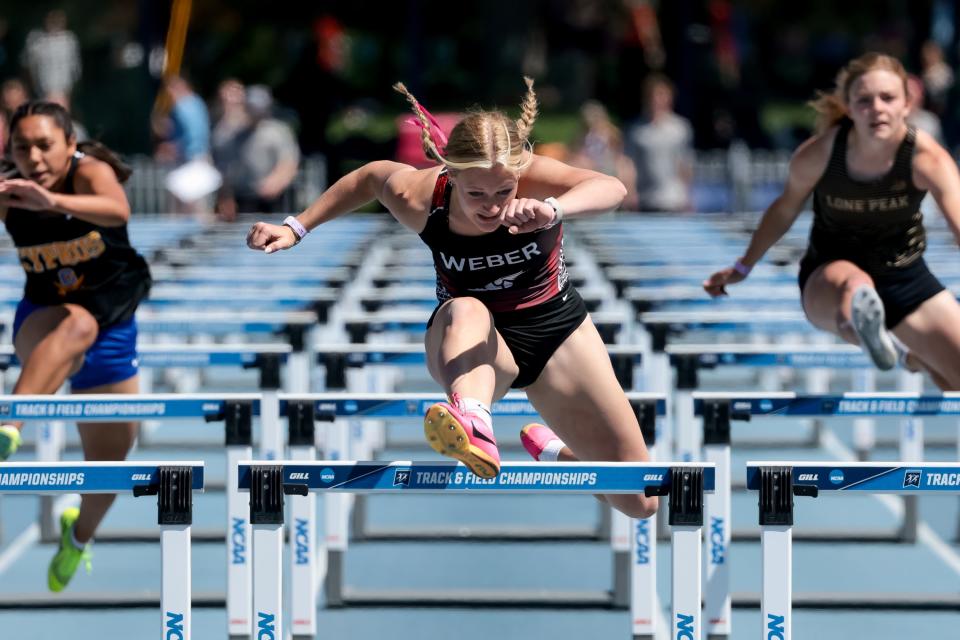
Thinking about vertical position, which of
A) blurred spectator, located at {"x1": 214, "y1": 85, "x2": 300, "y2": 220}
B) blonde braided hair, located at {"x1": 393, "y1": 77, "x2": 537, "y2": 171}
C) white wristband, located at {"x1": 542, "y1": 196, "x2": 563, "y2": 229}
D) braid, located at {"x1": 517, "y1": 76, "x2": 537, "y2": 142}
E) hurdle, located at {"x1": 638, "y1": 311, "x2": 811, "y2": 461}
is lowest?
hurdle, located at {"x1": 638, "y1": 311, "x2": 811, "y2": 461}

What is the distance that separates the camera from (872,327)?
697 cm

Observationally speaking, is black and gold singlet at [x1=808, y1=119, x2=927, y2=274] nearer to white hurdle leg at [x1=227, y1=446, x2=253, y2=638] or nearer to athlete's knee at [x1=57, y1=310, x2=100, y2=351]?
white hurdle leg at [x1=227, y1=446, x2=253, y2=638]

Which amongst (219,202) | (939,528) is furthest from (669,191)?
(939,528)

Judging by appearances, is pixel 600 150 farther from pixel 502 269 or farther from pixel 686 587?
pixel 686 587

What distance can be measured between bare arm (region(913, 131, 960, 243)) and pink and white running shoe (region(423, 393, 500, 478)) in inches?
97.2

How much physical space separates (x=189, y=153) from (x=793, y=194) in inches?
445

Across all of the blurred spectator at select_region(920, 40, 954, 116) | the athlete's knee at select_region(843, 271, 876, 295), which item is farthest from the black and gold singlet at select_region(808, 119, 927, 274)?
the blurred spectator at select_region(920, 40, 954, 116)

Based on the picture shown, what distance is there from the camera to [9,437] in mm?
6770

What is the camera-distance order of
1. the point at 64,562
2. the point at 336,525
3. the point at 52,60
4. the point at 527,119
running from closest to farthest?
the point at 527,119, the point at 64,562, the point at 336,525, the point at 52,60

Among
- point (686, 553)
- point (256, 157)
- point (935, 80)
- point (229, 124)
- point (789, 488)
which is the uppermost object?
point (935, 80)

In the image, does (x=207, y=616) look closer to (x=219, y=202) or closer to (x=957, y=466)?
(x=957, y=466)

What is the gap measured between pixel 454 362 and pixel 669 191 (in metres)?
12.4

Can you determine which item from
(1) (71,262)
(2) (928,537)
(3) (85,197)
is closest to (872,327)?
(2) (928,537)

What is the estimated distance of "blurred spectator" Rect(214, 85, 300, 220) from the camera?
1688 cm
